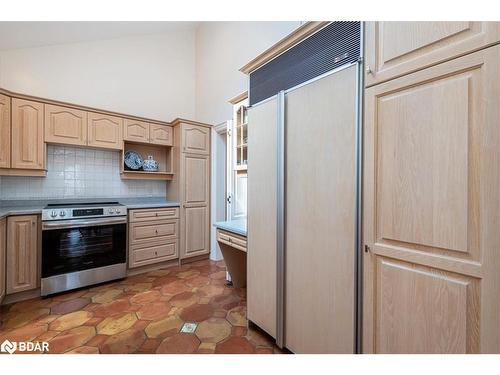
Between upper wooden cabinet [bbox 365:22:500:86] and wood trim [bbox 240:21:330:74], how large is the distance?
0.36 m

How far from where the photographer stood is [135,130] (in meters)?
3.31

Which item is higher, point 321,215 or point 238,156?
point 238,156

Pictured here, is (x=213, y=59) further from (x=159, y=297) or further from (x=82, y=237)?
(x=159, y=297)

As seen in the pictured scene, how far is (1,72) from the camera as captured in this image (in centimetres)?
273

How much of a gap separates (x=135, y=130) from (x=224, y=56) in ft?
5.76

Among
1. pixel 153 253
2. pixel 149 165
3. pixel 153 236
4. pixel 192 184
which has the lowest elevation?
pixel 153 253

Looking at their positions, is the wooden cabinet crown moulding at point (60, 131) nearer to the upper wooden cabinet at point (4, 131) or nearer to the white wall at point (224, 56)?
the upper wooden cabinet at point (4, 131)

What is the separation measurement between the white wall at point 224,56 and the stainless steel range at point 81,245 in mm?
2104

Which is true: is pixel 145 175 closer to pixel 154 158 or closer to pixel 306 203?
pixel 154 158

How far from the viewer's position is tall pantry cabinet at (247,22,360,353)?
126 cm

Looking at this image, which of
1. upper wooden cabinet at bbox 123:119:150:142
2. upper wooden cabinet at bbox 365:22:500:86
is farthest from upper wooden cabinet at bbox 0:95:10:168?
upper wooden cabinet at bbox 365:22:500:86

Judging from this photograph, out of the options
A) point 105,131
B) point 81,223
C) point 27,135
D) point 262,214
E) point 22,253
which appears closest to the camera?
point 262,214

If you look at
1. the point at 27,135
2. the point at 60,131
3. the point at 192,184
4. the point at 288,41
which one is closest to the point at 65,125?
the point at 60,131

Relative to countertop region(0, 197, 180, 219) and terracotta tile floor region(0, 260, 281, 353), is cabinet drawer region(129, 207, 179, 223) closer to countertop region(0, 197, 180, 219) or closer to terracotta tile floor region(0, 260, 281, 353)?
countertop region(0, 197, 180, 219)
